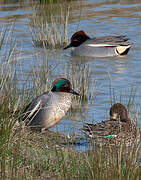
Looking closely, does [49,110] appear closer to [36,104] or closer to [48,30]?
[36,104]

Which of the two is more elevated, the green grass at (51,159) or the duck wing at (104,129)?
the green grass at (51,159)

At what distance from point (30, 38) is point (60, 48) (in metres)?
1.26

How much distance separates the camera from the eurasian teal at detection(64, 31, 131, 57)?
12703 mm

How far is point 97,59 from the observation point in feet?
41.8

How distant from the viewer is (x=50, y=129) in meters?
7.21

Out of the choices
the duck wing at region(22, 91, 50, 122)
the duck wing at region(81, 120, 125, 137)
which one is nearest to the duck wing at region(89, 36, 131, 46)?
the duck wing at region(22, 91, 50, 122)

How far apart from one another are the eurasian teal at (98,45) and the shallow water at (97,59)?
0.58 ft

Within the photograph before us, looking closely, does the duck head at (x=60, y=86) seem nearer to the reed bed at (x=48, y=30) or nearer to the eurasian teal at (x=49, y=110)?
the eurasian teal at (x=49, y=110)

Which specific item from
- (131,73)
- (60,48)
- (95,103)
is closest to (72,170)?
(95,103)

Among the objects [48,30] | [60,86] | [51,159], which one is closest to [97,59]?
[48,30]

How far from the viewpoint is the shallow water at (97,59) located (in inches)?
314

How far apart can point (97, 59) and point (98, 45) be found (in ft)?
1.30

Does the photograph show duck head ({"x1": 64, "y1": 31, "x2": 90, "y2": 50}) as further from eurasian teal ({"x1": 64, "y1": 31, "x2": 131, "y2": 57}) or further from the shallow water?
the shallow water

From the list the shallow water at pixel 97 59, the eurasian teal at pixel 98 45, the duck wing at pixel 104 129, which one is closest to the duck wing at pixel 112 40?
the eurasian teal at pixel 98 45
